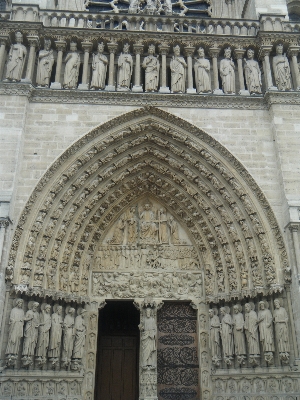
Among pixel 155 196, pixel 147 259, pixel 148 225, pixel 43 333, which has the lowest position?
pixel 43 333

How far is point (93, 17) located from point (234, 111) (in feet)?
12.9

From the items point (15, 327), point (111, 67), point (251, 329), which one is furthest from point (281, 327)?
point (111, 67)

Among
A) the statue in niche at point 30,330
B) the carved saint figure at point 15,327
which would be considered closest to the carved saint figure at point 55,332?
the statue in niche at point 30,330

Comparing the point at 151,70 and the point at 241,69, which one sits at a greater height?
the point at 241,69

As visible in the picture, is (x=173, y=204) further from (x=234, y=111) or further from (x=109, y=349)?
(x=109, y=349)

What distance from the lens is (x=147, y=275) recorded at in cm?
941

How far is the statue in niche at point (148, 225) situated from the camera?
9789mm

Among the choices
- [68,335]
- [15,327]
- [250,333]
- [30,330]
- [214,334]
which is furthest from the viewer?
[214,334]

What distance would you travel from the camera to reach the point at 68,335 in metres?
8.19

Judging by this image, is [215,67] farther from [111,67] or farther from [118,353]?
[118,353]

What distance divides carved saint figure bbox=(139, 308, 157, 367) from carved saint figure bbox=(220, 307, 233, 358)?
134cm

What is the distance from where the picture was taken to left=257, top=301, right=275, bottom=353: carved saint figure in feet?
25.5

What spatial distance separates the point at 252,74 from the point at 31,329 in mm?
6859

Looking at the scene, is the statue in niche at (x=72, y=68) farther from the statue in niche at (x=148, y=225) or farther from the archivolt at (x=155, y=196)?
the statue in niche at (x=148, y=225)
